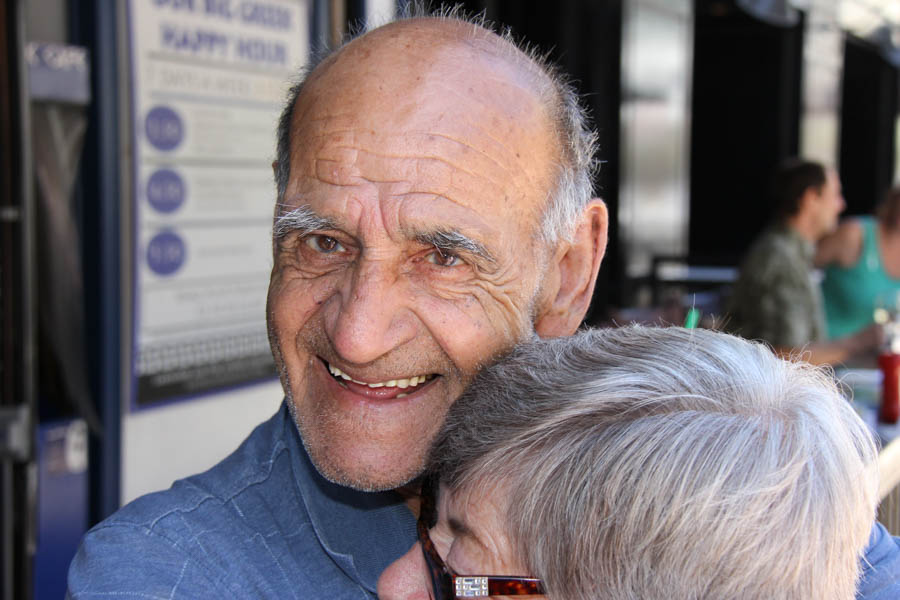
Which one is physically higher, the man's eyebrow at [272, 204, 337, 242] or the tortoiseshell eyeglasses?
the man's eyebrow at [272, 204, 337, 242]

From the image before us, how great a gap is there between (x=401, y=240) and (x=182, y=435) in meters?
2.24

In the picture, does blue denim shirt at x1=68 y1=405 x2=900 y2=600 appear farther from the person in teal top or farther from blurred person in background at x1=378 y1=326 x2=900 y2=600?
the person in teal top

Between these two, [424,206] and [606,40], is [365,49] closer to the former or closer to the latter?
[424,206]

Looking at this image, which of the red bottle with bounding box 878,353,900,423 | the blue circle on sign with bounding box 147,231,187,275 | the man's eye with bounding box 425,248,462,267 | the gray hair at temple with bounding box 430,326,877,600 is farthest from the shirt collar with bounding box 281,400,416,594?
the red bottle with bounding box 878,353,900,423

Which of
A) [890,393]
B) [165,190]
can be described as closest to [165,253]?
[165,190]

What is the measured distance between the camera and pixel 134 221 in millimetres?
3025

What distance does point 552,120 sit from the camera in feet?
4.89

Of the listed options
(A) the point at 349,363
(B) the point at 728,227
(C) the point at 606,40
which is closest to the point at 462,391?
(A) the point at 349,363

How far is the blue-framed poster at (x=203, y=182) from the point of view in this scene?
3055 mm

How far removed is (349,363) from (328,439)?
126 millimetres

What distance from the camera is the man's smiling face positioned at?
1.35 meters

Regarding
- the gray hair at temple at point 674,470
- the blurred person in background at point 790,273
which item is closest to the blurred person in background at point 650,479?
the gray hair at temple at point 674,470

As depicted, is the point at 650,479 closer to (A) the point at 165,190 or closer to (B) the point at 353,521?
(B) the point at 353,521

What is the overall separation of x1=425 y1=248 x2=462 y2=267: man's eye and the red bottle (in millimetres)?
2923
